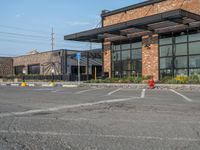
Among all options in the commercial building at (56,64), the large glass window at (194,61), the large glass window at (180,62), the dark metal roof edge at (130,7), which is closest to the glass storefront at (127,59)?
the dark metal roof edge at (130,7)

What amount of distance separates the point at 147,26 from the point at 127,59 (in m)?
5.19

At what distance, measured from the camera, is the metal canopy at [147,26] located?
20.9m

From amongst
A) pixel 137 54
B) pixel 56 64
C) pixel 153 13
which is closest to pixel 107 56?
pixel 137 54

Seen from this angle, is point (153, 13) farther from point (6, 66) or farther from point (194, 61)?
point (6, 66)

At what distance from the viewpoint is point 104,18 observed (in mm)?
30938

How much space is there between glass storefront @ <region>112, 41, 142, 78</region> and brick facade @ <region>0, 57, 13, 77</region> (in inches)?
1108

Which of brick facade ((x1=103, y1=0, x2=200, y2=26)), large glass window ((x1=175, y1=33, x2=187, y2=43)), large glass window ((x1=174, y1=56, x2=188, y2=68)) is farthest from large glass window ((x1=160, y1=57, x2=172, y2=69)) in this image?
brick facade ((x1=103, y1=0, x2=200, y2=26))

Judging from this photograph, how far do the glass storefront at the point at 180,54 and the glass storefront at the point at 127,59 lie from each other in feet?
8.73

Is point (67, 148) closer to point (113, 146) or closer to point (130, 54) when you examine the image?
point (113, 146)

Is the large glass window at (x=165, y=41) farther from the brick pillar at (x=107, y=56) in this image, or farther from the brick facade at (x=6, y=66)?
the brick facade at (x=6, y=66)

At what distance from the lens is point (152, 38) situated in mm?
26219

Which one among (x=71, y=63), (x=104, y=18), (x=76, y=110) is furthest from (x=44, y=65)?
(x=76, y=110)

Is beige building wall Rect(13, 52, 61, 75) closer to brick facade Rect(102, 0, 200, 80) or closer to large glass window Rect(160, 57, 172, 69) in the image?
brick facade Rect(102, 0, 200, 80)

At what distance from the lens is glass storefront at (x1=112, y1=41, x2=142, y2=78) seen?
27875mm
